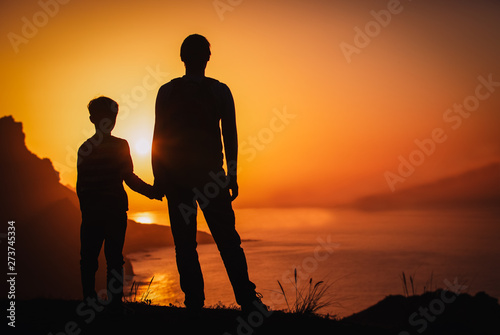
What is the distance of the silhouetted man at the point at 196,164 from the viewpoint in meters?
3.68

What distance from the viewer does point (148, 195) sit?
162 inches

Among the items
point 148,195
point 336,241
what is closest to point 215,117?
point 148,195

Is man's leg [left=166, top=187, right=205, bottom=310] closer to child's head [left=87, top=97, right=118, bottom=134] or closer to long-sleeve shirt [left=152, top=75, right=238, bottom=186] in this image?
long-sleeve shirt [left=152, top=75, right=238, bottom=186]

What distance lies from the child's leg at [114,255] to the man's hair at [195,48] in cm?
189

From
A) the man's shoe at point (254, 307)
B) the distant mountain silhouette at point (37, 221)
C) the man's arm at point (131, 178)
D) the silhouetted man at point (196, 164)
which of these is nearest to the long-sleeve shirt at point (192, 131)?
the silhouetted man at point (196, 164)

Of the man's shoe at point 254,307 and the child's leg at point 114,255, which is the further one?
the child's leg at point 114,255

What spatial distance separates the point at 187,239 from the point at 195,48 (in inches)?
76.9

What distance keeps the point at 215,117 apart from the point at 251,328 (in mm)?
2143

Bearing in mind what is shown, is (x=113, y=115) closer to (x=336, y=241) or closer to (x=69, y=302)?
(x=69, y=302)

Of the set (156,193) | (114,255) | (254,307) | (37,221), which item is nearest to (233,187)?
(156,193)

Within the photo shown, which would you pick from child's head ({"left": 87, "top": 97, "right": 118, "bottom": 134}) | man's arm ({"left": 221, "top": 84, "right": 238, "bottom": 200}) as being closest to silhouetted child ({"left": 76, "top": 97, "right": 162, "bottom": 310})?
child's head ({"left": 87, "top": 97, "right": 118, "bottom": 134})

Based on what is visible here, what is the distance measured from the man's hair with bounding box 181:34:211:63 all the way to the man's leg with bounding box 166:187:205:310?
1356 millimetres

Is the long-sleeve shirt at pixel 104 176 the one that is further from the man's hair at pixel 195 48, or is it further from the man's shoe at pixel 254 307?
the man's shoe at pixel 254 307

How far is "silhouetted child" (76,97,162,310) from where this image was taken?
412 centimetres
